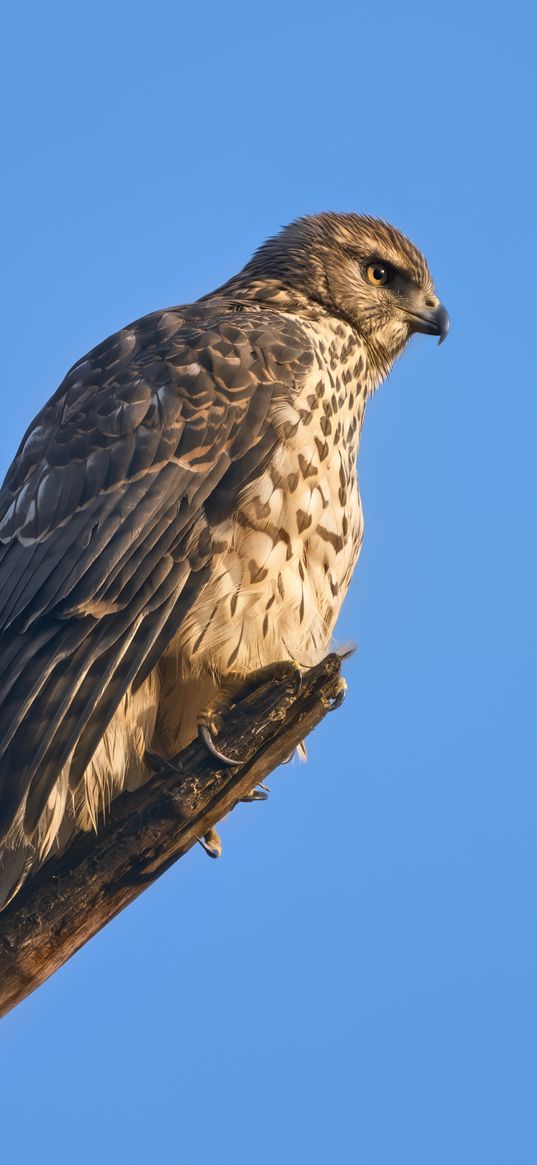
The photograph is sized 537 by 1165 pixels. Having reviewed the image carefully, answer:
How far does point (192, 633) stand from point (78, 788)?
0.62 meters

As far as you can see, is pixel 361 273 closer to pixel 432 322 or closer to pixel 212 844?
pixel 432 322

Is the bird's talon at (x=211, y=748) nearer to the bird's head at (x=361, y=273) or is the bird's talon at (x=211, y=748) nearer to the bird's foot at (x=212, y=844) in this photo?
the bird's foot at (x=212, y=844)

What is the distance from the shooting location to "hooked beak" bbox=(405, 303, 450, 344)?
6.56 meters

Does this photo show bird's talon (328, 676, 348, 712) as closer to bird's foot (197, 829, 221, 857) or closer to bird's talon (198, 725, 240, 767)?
bird's talon (198, 725, 240, 767)

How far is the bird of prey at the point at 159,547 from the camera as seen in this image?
460 centimetres

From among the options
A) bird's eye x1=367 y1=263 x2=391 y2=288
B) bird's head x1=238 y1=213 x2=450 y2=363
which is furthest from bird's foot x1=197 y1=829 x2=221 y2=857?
bird's eye x1=367 y1=263 x2=391 y2=288

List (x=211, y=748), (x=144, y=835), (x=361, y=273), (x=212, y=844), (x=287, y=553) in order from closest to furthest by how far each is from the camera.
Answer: (x=144, y=835)
(x=211, y=748)
(x=287, y=553)
(x=212, y=844)
(x=361, y=273)

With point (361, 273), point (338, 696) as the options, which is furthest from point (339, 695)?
point (361, 273)

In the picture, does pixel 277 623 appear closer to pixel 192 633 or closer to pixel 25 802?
pixel 192 633

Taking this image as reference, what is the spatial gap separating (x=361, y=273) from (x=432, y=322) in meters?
0.39

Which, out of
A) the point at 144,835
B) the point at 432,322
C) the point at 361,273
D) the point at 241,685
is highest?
the point at 432,322

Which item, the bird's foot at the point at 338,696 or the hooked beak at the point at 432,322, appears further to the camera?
the hooked beak at the point at 432,322

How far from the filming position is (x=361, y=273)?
254 inches

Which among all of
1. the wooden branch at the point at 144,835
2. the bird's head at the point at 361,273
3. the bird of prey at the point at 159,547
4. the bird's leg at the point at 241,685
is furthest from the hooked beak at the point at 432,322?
the wooden branch at the point at 144,835
